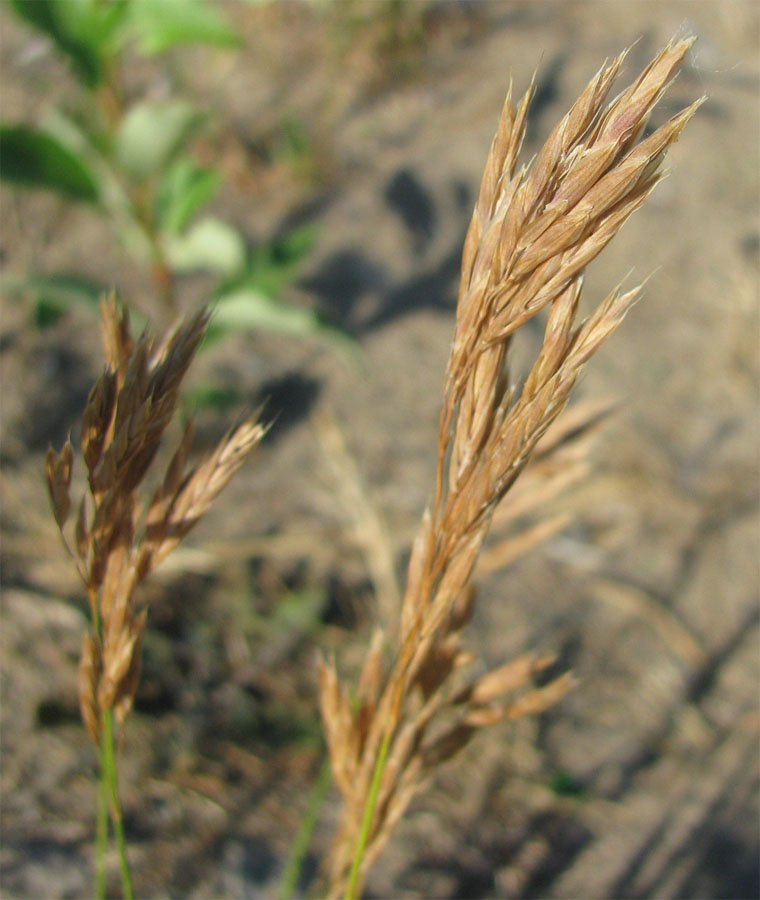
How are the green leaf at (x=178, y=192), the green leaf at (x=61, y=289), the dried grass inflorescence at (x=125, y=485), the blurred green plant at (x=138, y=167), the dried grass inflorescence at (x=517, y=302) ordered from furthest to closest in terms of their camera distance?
the green leaf at (x=178, y=192)
the green leaf at (x=61, y=289)
the blurred green plant at (x=138, y=167)
the dried grass inflorescence at (x=125, y=485)
the dried grass inflorescence at (x=517, y=302)

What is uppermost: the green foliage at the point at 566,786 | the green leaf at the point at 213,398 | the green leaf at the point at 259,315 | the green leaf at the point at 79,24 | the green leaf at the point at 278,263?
the green leaf at the point at 79,24

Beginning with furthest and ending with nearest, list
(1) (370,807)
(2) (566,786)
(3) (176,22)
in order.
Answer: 1. (3) (176,22)
2. (2) (566,786)
3. (1) (370,807)

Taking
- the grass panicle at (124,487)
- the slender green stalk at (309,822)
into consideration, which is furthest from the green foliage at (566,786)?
the grass panicle at (124,487)

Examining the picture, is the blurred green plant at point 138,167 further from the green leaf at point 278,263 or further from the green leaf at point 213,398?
the green leaf at point 213,398

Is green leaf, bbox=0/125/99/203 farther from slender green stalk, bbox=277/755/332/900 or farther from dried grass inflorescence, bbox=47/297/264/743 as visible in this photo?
slender green stalk, bbox=277/755/332/900

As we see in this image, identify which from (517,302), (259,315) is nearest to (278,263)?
(259,315)

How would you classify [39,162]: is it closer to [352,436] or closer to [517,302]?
[352,436]

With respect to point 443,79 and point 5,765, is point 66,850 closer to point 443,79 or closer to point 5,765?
point 5,765

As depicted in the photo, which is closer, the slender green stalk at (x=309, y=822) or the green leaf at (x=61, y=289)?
the slender green stalk at (x=309, y=822)
